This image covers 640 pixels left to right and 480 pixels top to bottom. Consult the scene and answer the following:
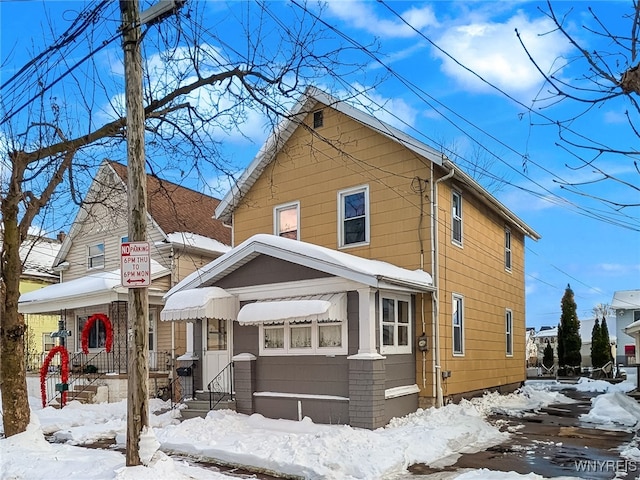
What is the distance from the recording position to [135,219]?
6.90 metres

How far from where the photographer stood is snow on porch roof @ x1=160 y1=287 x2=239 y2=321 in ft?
43.4

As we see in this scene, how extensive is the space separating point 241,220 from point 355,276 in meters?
7.07

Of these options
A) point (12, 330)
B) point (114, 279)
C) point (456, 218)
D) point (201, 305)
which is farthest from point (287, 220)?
point (12, 330)

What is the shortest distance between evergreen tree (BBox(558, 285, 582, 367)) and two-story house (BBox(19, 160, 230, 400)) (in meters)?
21.2

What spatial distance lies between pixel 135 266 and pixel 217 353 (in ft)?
28.1

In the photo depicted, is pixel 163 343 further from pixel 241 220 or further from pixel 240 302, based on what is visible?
pixel 240 302

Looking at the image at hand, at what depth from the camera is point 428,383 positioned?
45.0 ft

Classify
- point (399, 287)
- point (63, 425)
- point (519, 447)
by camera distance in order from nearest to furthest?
1. point (519, 447)
2. point (399, 287)
3. point (63, 425)

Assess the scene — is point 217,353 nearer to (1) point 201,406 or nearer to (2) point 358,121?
(1) point 201,406

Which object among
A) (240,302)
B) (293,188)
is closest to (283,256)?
(240,302)

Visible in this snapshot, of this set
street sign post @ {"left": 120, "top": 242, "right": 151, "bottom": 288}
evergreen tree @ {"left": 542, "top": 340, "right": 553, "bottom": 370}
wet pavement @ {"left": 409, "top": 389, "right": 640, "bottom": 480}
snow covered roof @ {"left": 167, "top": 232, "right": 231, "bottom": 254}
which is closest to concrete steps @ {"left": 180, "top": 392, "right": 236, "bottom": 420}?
wet pavement @ {"left": 409, "top": 389, "right": 640, "bottom": 480}

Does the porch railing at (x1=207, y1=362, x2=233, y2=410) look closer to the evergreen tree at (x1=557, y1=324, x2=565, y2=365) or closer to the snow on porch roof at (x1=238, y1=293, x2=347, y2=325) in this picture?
the snow on porch roof at (x1=238, y1=293, x2=347, y2=325)

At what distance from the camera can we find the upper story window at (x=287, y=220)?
1666cm

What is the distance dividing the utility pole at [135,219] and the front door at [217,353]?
7.80 m
